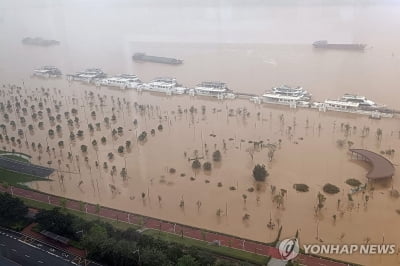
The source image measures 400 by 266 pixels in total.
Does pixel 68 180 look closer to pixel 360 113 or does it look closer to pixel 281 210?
pixel 281 210


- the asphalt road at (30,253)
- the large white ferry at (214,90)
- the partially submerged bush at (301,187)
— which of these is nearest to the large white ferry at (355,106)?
the large white ferry at (214,90)

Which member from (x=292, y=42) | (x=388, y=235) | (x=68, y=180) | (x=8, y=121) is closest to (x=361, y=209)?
(x=388, y=235)

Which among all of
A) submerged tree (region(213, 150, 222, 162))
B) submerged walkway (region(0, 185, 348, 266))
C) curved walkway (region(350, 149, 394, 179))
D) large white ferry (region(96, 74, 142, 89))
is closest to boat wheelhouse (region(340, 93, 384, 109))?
curved walkway (region(350, 149, 394, 179))

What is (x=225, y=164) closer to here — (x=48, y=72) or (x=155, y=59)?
(x=155, y=59)

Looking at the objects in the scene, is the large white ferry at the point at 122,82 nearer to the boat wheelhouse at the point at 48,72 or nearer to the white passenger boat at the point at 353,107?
the boat wheelhouse at the point at 48,72

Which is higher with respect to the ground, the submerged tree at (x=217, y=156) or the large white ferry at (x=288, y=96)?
the large white ferry at (x=288, y=96)

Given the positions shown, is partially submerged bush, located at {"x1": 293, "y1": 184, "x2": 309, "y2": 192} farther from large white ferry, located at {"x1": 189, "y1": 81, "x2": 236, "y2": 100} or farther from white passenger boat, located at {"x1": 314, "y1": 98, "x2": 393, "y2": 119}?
large white ferry, located at {"x1": 189, "y1": 81, "x2": 236, "y2": 100}
